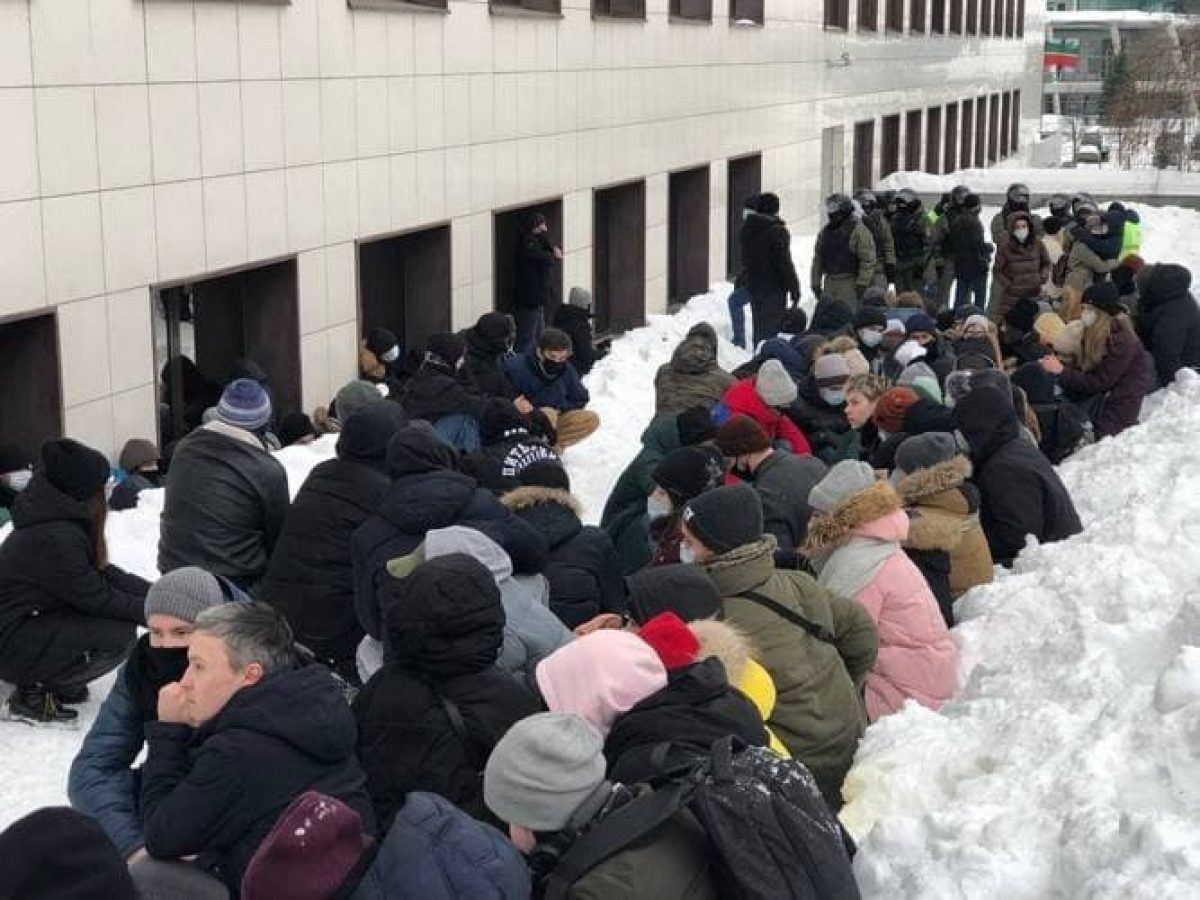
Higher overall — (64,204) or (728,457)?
(64,204)

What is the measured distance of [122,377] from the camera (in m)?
12.1

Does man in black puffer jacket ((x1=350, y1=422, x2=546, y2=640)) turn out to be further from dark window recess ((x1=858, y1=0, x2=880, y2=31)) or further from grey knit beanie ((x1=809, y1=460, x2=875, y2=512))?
dark window recess ((x1=858, y1=0, x2=880, y2=31))

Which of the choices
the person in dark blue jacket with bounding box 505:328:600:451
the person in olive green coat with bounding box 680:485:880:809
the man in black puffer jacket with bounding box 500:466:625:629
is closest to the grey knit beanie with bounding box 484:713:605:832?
the person in olive green coat with bounding box 680:485:880:809

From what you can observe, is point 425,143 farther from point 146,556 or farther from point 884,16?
point 884,16

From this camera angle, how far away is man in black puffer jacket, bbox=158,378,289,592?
789 cm

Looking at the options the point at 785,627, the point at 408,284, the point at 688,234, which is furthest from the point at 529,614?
the point at 688,234

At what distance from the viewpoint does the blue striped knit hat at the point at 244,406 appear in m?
8.03

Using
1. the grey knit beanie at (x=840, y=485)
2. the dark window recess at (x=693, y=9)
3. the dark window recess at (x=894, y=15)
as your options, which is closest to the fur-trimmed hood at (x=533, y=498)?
the grey knit beanie at (x=840, y=485)

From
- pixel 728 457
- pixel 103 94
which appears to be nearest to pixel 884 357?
pixel 728 457

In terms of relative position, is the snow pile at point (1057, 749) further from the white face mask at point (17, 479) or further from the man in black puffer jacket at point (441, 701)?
the white face mask at point (17, 479)

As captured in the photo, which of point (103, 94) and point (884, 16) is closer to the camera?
point (103, 94)

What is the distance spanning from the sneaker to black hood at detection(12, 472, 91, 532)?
2.75 feet

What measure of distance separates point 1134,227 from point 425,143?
8.87m

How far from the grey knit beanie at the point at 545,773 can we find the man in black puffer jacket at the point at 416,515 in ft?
8.41
